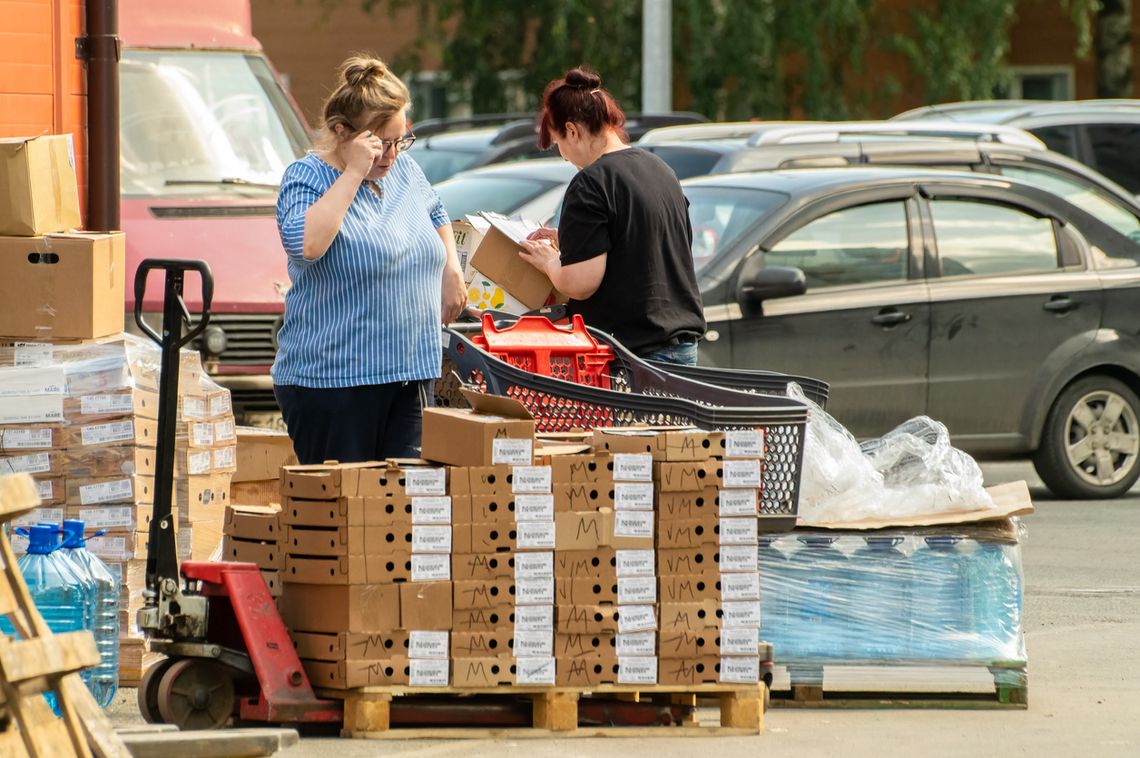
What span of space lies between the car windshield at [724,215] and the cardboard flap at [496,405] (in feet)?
14.2

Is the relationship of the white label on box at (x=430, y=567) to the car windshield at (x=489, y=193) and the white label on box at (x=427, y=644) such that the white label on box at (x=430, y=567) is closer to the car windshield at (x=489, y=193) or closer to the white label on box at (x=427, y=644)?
the white label on box at (x=427, y=644)

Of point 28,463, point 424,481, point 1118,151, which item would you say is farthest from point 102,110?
point 1118,151

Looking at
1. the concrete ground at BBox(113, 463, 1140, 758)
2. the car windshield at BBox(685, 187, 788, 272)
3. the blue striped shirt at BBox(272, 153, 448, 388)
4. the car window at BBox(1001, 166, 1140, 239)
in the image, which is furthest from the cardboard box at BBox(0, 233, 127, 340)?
the car window at BBox(1001, 166, 1140, 239)

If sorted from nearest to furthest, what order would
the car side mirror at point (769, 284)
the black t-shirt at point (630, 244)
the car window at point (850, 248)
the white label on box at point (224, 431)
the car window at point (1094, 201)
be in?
the black t-shirt at point (630, 244) < the white label on box at point (224, 431) < the car side mirror at point (769, 284) < the car window at point (850, 248) < the car window at point (1094, 201)

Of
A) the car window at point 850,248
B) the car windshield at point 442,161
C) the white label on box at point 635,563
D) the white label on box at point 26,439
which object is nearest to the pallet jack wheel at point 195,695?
the white label on box at point 635,563

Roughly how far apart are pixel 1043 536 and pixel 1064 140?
323 inches

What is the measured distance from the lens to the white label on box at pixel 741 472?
5.52 m

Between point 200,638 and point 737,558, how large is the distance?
152cm

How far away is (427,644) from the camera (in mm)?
5332

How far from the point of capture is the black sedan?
32.3ft

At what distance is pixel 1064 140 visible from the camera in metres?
16.8

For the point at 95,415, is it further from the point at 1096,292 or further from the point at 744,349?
the point at 1096,292

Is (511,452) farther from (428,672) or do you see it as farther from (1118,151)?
(1118,151)

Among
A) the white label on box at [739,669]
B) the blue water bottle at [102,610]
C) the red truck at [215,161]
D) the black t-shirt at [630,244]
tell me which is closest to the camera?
the white label on box at [739,669]
